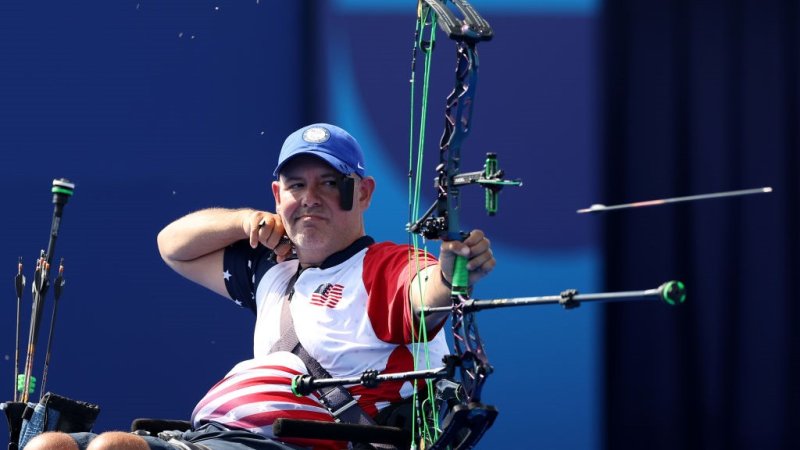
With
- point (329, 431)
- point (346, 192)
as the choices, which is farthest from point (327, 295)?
point (329, 431)

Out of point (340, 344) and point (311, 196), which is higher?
point (311, 196)

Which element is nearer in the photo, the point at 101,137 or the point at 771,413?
the point at 771,413

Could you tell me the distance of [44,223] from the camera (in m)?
4.18

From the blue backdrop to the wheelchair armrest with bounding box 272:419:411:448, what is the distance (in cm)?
133

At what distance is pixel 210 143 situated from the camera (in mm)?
4180

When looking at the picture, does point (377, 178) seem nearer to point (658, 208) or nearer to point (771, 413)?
point (658, 208)

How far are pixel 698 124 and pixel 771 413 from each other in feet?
2.97

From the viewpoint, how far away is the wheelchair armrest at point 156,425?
3.02 meters

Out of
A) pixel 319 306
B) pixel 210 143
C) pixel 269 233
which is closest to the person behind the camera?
pixel 319 306

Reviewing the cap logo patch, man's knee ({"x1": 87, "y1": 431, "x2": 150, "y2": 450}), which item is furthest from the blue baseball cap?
man's knee ({"x1": 87, "y1": 431, "x2": 150, "y2": 450})

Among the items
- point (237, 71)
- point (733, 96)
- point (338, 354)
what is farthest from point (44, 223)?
point (733, 96)

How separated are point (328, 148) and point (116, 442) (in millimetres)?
918

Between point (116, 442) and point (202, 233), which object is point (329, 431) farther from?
point (202, 233)

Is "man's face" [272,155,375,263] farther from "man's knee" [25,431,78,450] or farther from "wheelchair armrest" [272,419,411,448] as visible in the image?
"man's knee" [25,431,78,450]
